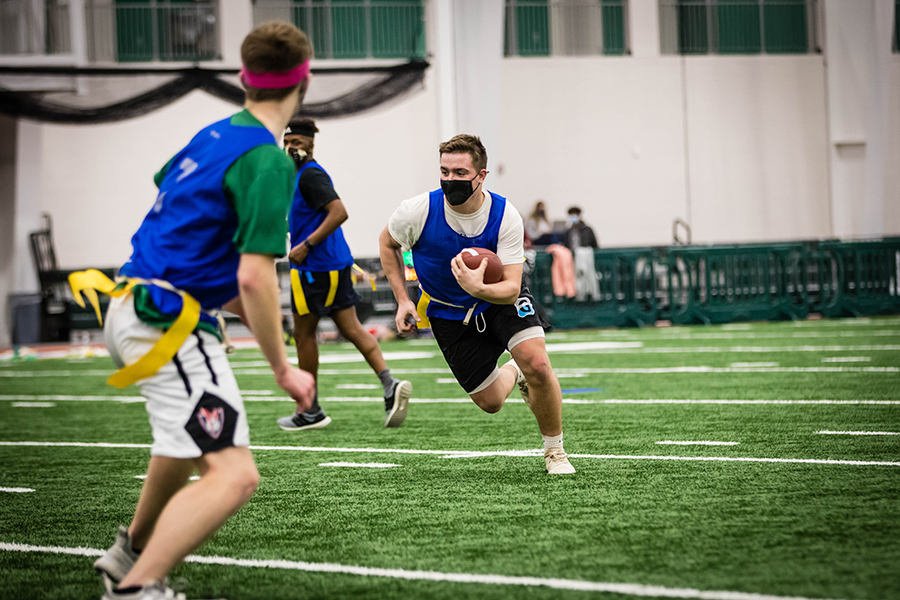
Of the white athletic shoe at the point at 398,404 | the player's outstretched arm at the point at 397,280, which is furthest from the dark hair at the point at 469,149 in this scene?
the white athletic shoe at the point at 398,404

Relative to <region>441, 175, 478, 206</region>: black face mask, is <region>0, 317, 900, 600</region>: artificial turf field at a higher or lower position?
lower

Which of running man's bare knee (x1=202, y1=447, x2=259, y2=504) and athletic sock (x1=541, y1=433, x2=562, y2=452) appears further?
athletic sock (x1=541, y1=433, x2=562, y2=452)

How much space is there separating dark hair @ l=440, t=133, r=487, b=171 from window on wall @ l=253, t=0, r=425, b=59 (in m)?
18.0

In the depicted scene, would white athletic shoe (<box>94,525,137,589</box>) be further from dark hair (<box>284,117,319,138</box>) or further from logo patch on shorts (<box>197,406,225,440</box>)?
dark hair (<box>284,117,319,138</box>)

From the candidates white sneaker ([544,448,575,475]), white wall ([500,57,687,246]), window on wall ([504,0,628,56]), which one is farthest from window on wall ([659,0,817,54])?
white sneaker ([544,448,575,475])

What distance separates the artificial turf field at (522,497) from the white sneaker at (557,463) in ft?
0.26

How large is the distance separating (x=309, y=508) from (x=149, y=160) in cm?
1901

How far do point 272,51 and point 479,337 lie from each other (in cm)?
254

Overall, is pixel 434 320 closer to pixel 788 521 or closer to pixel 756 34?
pixel 788 521

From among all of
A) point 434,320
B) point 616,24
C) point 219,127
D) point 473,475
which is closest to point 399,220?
point 434,320

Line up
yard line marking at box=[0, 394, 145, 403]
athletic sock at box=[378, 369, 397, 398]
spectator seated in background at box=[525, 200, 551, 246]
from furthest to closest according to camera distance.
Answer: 1. spectator seated in background at box=[525, 200, 551, 246]
2. yard line marking at box=[0, 394, 145, 403]
3. athletic sock at box=[378, 369, 397, 398]

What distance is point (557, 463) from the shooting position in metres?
5.00

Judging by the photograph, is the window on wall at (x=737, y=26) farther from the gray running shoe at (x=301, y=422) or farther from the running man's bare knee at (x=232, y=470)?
the running man's bare knee at (x=232, y=470)

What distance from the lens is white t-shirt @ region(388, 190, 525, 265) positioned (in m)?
5.01
